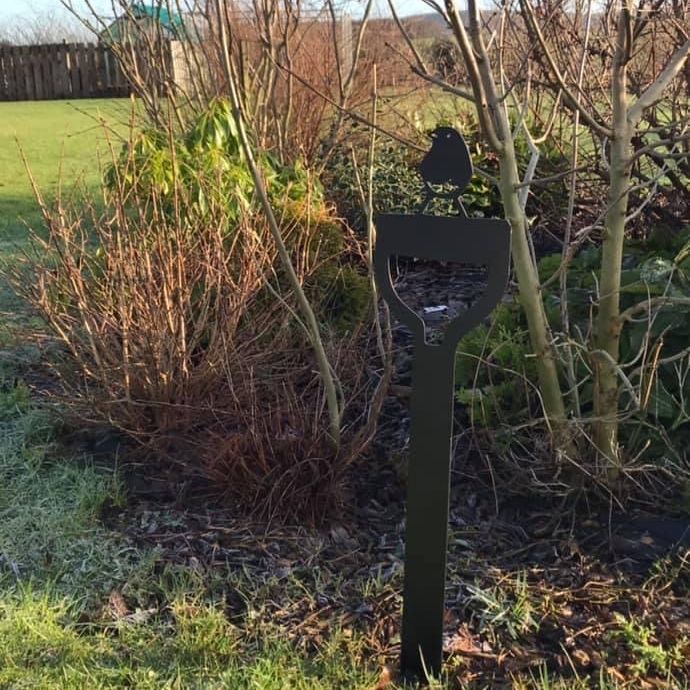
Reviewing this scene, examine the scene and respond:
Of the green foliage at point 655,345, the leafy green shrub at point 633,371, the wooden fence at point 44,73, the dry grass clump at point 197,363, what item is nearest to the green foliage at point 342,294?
the dry grass clump at point 197,363

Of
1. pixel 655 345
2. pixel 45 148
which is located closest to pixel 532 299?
pixel 655 345

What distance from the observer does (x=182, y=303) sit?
3635 mm

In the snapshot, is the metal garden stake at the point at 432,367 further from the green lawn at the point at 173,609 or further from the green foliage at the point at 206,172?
the green foliage at the point at 206,172

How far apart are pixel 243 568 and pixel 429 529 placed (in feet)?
2.81

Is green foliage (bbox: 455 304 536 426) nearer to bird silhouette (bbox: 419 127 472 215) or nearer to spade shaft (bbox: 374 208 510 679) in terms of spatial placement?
spade shaft (bbox: 374 208 510 679)

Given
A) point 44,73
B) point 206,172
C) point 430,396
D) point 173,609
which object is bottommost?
point 173,609

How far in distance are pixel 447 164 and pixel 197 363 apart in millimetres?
2184

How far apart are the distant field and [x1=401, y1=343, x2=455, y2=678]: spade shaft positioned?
2.78m

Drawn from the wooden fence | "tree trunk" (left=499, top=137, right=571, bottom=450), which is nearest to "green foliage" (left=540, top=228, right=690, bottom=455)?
"tree trunk" (left=499, top=137, right=571, bottom=450)

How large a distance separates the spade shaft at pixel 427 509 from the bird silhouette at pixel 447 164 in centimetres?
41

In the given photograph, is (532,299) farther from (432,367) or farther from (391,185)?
(391,185)

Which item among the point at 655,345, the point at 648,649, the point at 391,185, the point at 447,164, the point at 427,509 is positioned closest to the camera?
the point at 447,164

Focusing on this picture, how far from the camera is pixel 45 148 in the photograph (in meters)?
16.2

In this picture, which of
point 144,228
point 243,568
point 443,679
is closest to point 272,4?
point 144,228
